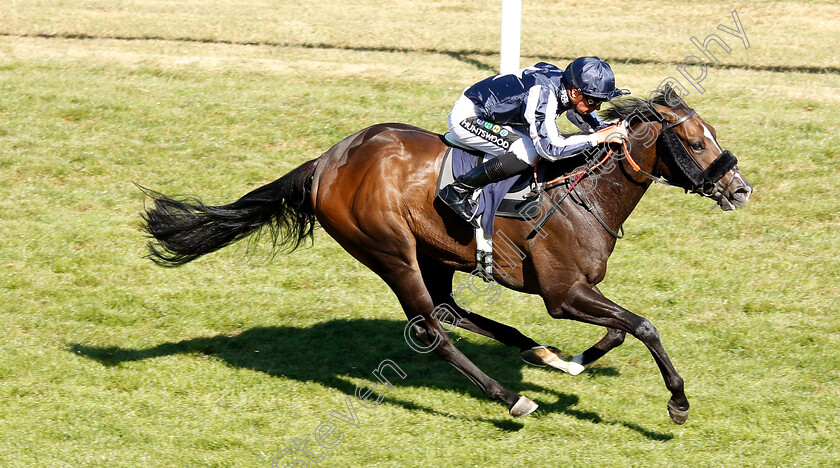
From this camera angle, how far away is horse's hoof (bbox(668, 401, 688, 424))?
554 cm

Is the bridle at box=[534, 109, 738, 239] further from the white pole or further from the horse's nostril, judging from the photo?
the white pole

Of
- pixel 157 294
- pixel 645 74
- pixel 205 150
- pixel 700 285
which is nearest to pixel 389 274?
pixel 157 294

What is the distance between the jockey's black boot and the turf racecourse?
1.44m

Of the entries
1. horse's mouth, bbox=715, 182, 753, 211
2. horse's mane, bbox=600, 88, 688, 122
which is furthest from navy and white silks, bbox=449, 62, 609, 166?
horse's mouth, bbox=715, 182, 753, 211

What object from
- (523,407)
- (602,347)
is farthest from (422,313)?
(602,347)

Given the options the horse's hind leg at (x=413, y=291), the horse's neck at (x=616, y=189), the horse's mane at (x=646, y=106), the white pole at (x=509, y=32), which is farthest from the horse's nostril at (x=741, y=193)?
the white pole at (x=509, y=32)

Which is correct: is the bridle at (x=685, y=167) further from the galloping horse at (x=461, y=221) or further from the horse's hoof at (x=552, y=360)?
the horse's hoof at (x=552, y=360)

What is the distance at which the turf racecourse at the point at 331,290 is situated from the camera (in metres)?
Answer: 5.75

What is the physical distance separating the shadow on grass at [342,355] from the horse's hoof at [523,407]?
507mm

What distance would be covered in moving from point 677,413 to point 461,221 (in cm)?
182

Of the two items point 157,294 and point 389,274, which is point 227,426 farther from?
point 157,294

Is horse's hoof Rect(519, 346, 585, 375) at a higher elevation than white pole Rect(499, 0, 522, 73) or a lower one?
lower

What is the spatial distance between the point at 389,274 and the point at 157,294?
8.89ft

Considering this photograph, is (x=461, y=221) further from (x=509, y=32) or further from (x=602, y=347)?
(x=509, y=32)
